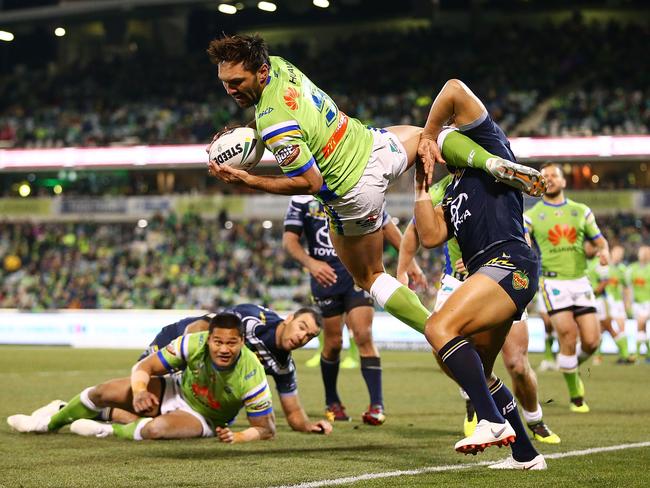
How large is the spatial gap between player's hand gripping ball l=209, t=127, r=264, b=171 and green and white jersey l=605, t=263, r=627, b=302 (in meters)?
15.4

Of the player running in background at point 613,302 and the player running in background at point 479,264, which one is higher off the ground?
the player running in background at point 479,264

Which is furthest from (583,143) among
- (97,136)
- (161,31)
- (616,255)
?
(161,31)

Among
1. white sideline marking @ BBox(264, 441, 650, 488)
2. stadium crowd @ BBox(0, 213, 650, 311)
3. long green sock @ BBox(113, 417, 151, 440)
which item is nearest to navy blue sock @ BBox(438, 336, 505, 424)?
white sideline marking @ BBox(264, 441, 650, 488)

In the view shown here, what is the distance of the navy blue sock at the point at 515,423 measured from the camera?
6.07 m

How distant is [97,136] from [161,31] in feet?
30.8

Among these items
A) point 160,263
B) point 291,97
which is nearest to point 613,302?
point 291,97

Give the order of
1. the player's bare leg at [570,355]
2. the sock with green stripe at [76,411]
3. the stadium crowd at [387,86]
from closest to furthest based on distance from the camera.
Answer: the sock with green stripe at [76,411], the player's bare leg at [570,355], the stadium crowd at [387,86]

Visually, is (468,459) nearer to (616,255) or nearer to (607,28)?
(616,255)

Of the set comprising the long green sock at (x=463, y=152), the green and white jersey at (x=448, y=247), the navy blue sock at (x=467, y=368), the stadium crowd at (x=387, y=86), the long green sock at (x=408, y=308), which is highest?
the stadium crowd at (x=387, y=86)

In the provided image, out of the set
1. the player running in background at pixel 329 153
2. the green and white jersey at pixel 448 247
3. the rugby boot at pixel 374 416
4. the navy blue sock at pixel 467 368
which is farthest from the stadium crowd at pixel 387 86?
the navy blue sock at pixel 467 368

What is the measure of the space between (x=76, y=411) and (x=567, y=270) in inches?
215

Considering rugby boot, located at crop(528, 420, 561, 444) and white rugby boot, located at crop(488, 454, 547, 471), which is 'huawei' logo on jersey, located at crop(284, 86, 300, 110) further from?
rugby boot, located at crop(528, 420, 561, 444)

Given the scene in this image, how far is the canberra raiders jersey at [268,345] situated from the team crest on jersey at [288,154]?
2489 mm

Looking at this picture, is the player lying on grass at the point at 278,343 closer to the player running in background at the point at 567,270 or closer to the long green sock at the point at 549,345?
the player running in background at the point at 567,270
